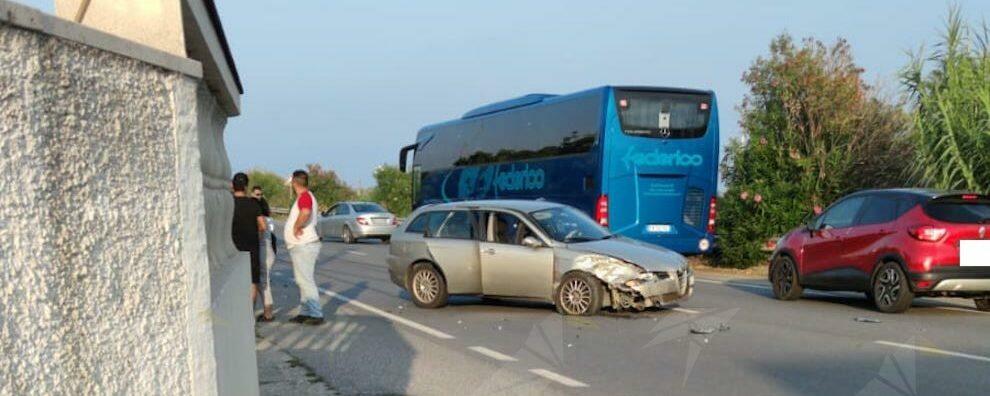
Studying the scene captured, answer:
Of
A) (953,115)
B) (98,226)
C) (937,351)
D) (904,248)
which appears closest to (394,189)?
(953,115)

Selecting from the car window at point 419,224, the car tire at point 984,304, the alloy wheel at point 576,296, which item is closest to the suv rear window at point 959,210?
the car tire at point 984,304

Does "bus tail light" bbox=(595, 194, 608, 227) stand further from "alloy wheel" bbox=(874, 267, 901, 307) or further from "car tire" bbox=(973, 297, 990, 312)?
"car tire" bbox=(973, 297, 990, 312)

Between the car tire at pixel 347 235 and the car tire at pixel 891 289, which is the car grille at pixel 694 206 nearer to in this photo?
the car tire at pixel 891 289

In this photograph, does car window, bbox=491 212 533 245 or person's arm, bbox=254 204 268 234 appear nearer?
person's arm, bbox=254 204 268 234

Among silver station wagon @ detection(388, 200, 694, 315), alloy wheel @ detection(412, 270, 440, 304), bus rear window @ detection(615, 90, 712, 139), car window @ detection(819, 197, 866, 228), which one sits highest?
bus rear window @ detection(615, 90, 712, 139)

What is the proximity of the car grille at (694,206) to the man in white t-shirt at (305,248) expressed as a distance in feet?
34.9

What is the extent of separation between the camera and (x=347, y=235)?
112 feet

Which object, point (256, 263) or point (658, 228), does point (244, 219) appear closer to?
point (256, 263)

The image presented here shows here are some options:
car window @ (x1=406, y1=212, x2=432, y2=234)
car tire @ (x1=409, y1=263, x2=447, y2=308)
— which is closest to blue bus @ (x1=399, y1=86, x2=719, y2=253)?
car window @ (x1=406, y1=212, x2=432, y2=234)

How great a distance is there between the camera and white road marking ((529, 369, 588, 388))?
787 centimetres

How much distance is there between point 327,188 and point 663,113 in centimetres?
4308

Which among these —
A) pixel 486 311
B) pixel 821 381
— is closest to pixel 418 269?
pixel 486 311

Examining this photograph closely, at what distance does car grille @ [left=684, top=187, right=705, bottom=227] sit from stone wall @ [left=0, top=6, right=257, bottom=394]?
18353 millimetres

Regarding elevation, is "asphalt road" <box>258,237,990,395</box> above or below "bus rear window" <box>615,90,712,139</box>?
below
